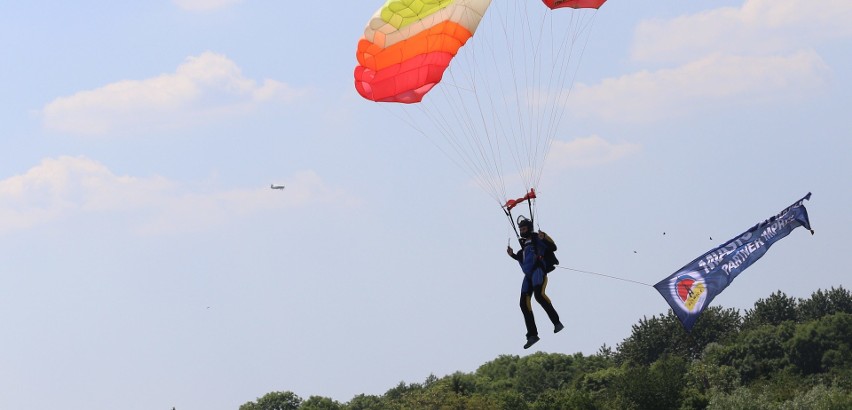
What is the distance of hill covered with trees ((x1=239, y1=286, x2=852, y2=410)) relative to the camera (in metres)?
65.0

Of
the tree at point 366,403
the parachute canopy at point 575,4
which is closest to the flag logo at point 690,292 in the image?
the parachute canopy at point 575,4

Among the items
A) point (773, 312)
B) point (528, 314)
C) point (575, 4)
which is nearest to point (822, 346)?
point (773, 312)

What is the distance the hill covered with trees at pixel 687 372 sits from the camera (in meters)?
65.0

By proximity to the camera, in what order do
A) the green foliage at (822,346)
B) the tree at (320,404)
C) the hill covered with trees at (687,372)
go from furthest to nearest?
1. the tree at (320,404)
2. the green foliage at (822,346)
3. the hill covered with trees at (687,372)

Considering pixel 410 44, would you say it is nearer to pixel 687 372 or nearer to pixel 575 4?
pixel 575 4

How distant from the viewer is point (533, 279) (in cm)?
2600

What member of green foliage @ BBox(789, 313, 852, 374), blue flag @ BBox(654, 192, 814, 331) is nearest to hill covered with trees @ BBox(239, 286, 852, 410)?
green foliage @ BBox(789, 313, 852, 374)

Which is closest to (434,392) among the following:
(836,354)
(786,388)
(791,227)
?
(786,388)

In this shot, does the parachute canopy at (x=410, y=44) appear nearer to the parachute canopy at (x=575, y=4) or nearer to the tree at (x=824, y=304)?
the parachute canopy at (x=575, y=4)

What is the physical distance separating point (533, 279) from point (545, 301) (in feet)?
1.60

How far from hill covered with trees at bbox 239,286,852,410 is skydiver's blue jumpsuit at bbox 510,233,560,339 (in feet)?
103

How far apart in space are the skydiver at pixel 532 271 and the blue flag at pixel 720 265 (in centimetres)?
269

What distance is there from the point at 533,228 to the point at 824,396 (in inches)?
1330

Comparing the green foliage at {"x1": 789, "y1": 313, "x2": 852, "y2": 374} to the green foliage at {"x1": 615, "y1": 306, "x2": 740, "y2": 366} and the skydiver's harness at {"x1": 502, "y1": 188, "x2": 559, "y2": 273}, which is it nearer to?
the green foliage at {"x1": 615, "y1": 306, "x2": 740, "y2": 366}
